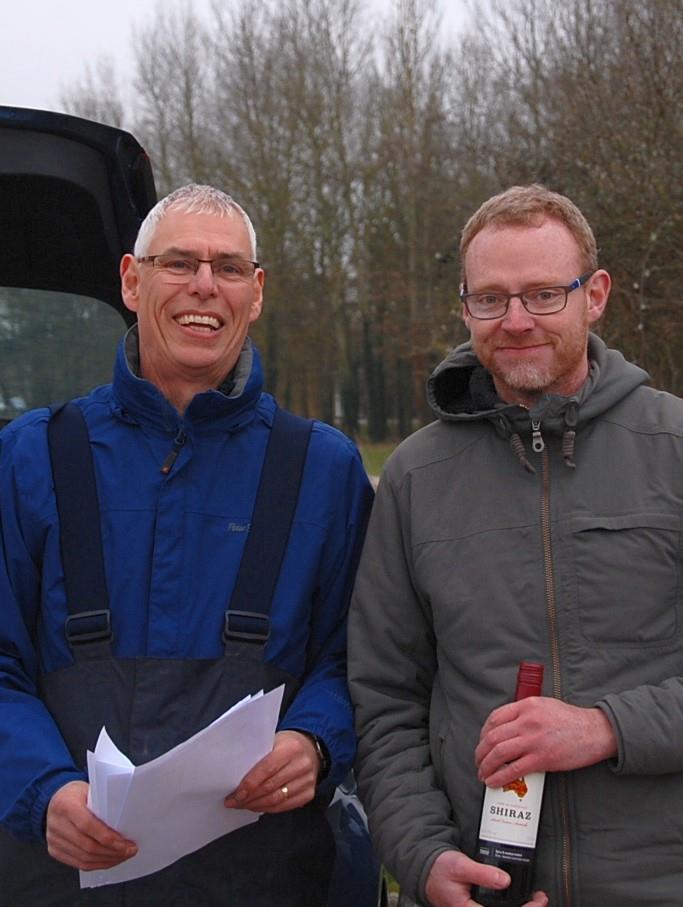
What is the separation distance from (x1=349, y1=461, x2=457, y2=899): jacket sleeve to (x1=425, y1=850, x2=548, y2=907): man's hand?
13 cm

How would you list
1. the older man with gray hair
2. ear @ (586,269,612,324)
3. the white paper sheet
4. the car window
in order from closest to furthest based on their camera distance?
1. the white paper sheet
2. the older man with gray hair
3. ear @ (586,269,612,324)
4. the car window

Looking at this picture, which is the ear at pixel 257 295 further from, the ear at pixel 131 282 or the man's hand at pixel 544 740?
the man's hand at pixel 544 740

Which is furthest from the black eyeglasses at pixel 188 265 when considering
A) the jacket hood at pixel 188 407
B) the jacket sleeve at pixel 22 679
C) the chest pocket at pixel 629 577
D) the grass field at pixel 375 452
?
the grass field at pixel 375 452

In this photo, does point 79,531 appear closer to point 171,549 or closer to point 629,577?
point 171,549

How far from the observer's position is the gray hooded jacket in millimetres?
2148

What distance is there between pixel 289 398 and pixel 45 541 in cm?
3195

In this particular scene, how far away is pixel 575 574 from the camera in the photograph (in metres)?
→ 2.22

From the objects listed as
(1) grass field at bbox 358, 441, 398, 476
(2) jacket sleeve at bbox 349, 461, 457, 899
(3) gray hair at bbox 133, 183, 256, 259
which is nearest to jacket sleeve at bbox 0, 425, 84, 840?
(3) gray hair at bbox 133, 183, 256, 259

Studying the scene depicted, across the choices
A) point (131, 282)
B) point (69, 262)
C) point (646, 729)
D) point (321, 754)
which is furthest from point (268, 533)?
point (69, 262)

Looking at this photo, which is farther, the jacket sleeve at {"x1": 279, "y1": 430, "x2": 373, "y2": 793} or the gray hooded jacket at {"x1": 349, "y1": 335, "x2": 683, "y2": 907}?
the jacket sleeve at {"x1": 279, "y1": 430, "x2": 373, "y2": 793}

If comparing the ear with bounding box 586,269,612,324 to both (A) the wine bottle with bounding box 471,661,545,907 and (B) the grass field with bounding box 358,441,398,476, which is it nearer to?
(A) the wine bottle with bounding box 471,661,545,907

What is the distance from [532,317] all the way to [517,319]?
0.04m

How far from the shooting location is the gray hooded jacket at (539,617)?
2148 mm

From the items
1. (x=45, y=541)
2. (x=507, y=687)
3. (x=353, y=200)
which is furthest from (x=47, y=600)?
(x=353, y=200)
